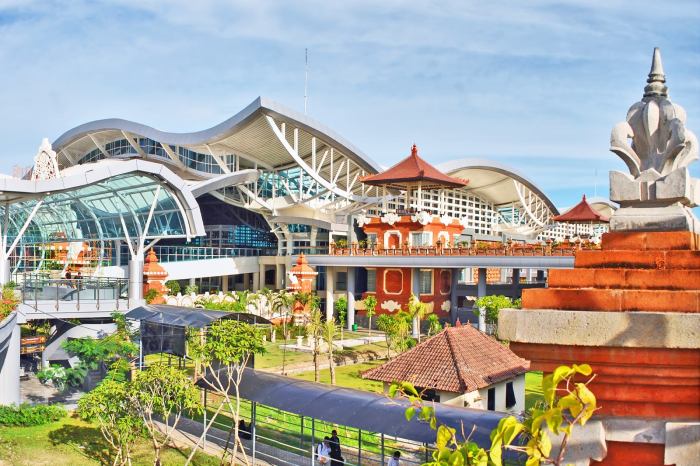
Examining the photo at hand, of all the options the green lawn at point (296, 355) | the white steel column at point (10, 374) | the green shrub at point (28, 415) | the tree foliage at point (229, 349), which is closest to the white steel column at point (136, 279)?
the white steel column at point (10, 374)

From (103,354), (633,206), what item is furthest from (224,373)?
(633,206)

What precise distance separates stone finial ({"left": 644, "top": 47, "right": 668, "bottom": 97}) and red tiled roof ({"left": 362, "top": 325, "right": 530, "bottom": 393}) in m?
14.2

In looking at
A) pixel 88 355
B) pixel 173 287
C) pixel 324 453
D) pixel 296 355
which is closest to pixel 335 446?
pixel 324 453

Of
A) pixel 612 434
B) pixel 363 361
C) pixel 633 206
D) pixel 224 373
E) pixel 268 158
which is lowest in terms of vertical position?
pixel 363 361

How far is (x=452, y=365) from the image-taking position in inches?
810

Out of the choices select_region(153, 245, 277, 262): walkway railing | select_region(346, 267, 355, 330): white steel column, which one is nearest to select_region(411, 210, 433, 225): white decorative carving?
select_region(346, 267, 355, 330): white steel column

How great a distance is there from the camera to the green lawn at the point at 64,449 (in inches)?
701

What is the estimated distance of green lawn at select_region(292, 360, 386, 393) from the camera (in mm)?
29381

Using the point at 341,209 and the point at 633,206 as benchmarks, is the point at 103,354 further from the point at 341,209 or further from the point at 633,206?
the point at 341,209

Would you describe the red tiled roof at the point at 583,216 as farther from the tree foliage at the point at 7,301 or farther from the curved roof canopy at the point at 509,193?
the tree foliage at the point at 7,301

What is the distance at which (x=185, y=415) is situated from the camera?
2217cm

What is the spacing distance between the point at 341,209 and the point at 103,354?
121 feet

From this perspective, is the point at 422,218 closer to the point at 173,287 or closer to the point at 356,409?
the point at 173,287

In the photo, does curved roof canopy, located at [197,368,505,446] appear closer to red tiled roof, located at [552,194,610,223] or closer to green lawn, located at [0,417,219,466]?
green lawn, located at [0,417,219,466]
